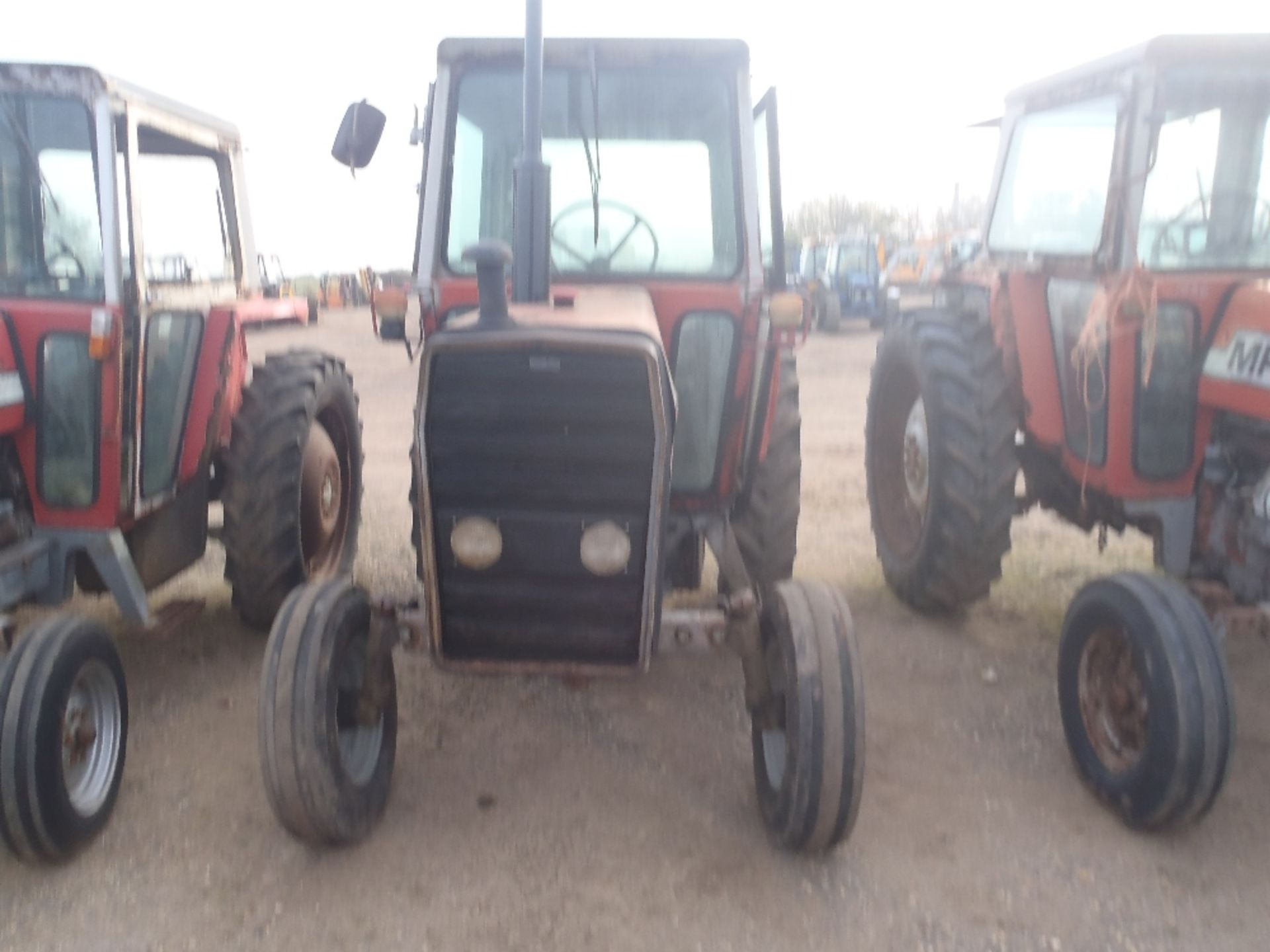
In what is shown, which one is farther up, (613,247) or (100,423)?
(613,247)

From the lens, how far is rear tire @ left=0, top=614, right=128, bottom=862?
2.58 metres

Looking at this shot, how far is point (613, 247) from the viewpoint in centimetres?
353

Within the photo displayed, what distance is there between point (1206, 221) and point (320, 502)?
3.57 m

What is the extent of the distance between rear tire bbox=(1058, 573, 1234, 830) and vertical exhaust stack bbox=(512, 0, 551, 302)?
193 cm

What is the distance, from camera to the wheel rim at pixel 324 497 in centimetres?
433

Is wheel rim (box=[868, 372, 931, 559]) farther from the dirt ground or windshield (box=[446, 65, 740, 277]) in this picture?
windshield (box=[446, 65, 740, 277])

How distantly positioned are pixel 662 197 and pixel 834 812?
6.77 feet

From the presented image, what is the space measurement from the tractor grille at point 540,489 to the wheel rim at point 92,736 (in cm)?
101

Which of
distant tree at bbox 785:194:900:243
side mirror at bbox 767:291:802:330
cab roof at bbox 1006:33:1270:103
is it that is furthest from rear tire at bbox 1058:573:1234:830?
distant tree at bbox 785:194:900:243

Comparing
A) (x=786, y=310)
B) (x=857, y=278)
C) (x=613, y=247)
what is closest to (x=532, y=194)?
(x=613, y=247)

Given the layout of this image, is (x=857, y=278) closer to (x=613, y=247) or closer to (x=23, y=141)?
(x=613, y=247)

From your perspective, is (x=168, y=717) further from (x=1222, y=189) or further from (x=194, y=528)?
(x=1222, y=189)

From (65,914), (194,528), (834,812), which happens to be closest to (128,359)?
(194,528)

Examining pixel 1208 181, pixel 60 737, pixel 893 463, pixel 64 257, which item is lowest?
pixel 60 737
